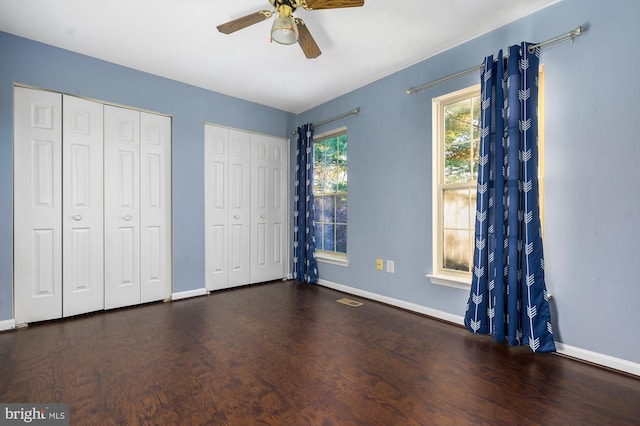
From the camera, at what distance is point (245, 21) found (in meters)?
2.27

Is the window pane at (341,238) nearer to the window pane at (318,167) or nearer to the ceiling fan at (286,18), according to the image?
the window pane at (318,167)

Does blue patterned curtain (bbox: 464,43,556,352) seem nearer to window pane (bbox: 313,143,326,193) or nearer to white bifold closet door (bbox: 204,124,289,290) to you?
window pane (bbox: 313,143,326,193)

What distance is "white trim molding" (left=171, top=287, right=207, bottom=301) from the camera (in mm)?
3773

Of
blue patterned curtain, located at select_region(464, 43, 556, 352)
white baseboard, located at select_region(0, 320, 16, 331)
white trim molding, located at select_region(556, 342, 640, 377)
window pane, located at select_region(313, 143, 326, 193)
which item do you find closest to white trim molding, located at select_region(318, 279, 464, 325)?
blue patterned curtain, located at select_region(464, 43, 556, 352)

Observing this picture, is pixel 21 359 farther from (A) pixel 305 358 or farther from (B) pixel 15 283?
(A) pixel 305 358

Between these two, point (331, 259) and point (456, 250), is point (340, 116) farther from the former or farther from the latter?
point (456, 250)

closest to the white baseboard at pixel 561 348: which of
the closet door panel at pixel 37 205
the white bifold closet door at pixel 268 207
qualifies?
the white bifold closet door at pixel 268 207

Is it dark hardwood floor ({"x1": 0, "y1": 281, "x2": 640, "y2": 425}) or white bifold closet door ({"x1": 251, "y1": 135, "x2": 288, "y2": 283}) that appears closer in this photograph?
dark hardwood floor ({"x1": 0, "y1": 281, "x2": 640, "y2": 425})

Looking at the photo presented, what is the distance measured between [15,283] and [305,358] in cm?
275

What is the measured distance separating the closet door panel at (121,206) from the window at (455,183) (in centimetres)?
323

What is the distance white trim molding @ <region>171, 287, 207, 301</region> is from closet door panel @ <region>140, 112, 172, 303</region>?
78 millimetres

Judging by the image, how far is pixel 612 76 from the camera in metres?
2.08

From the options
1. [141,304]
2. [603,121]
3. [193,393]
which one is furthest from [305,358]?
[603,121]

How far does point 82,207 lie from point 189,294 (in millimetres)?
1507
